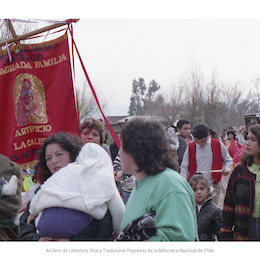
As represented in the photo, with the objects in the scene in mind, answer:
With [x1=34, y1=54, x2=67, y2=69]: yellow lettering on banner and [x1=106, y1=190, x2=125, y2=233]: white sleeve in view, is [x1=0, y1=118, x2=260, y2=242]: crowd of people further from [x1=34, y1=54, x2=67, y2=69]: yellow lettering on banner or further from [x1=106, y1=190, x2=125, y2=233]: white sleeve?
[x1=34, y1=54, x2=67, y2=69]: yellow lettering on banner

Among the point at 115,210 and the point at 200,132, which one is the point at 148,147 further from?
the point at 200,132

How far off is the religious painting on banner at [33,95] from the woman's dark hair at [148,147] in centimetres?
146

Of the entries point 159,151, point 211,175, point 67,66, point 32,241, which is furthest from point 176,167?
point 211,175

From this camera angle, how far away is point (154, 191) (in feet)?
5.95

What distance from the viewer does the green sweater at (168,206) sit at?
1.72 m

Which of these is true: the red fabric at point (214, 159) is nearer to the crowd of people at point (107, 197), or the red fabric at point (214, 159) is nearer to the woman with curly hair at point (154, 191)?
the crowd of people at point (107, 197)

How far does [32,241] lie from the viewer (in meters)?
2.17

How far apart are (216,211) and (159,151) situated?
232 cm

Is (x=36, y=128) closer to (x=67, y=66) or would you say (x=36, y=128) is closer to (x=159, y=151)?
(x=67, y=66)

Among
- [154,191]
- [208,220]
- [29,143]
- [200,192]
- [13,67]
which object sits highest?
[13,67]

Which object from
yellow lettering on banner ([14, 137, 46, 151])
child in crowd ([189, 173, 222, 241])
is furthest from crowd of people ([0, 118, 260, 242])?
child in crowd ([189, 173, 222, 241])

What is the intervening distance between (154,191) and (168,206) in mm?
127

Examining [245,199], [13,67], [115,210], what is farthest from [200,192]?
[13,67]

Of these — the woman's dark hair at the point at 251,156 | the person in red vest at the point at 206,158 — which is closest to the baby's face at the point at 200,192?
the woman's dark hair at the point at 251,156
